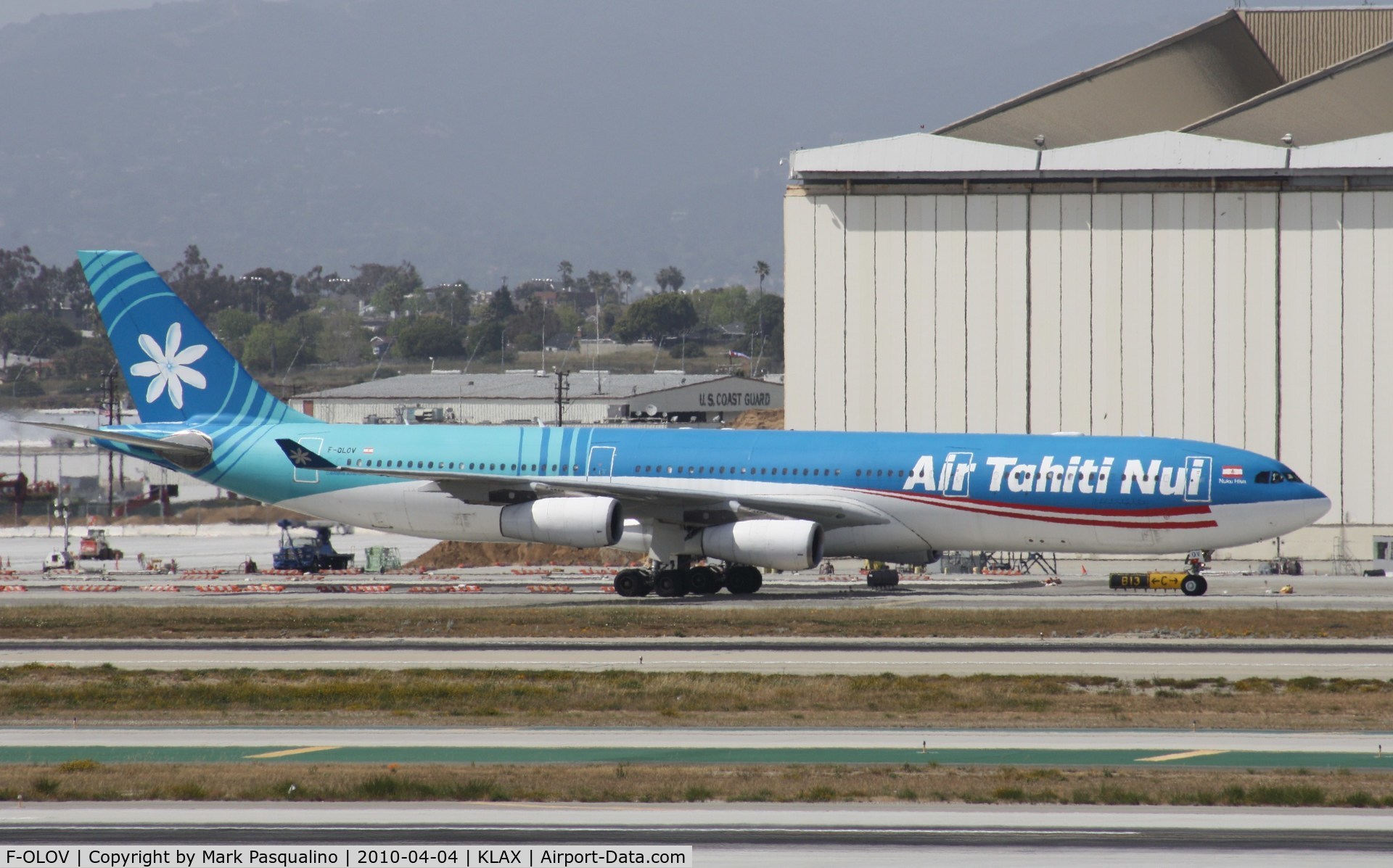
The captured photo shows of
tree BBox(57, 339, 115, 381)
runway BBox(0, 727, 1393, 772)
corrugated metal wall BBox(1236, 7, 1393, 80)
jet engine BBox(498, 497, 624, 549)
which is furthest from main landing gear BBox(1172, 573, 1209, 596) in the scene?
tree BBox(57, 339, 115, 381)

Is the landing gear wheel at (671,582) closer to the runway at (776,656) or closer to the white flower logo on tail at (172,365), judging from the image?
the runway at (776,656)

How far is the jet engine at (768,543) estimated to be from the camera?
127 ft

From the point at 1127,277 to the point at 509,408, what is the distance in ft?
166

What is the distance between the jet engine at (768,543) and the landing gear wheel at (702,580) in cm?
155

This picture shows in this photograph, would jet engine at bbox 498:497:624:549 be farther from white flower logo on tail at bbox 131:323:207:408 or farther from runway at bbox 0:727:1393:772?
runway at bbox 0:727:1393:772

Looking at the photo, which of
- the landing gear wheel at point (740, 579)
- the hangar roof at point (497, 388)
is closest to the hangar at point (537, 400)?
the hangar roof at point (497, 388)

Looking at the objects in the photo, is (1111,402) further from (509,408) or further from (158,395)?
(509,408)

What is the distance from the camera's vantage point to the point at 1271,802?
16234 millimetres

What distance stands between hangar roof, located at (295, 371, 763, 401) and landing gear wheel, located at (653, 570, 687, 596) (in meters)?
61.7

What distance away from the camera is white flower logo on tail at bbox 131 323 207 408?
46.2 metres

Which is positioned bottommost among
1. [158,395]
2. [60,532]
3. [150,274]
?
[60,532]

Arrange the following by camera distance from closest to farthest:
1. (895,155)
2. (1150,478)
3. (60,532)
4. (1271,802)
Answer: (1271,802) → (1150,478) → (895,155) → (60,532)

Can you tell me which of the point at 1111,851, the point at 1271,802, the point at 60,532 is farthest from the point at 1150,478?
the point at 60,532

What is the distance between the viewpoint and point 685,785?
17.1 metres
